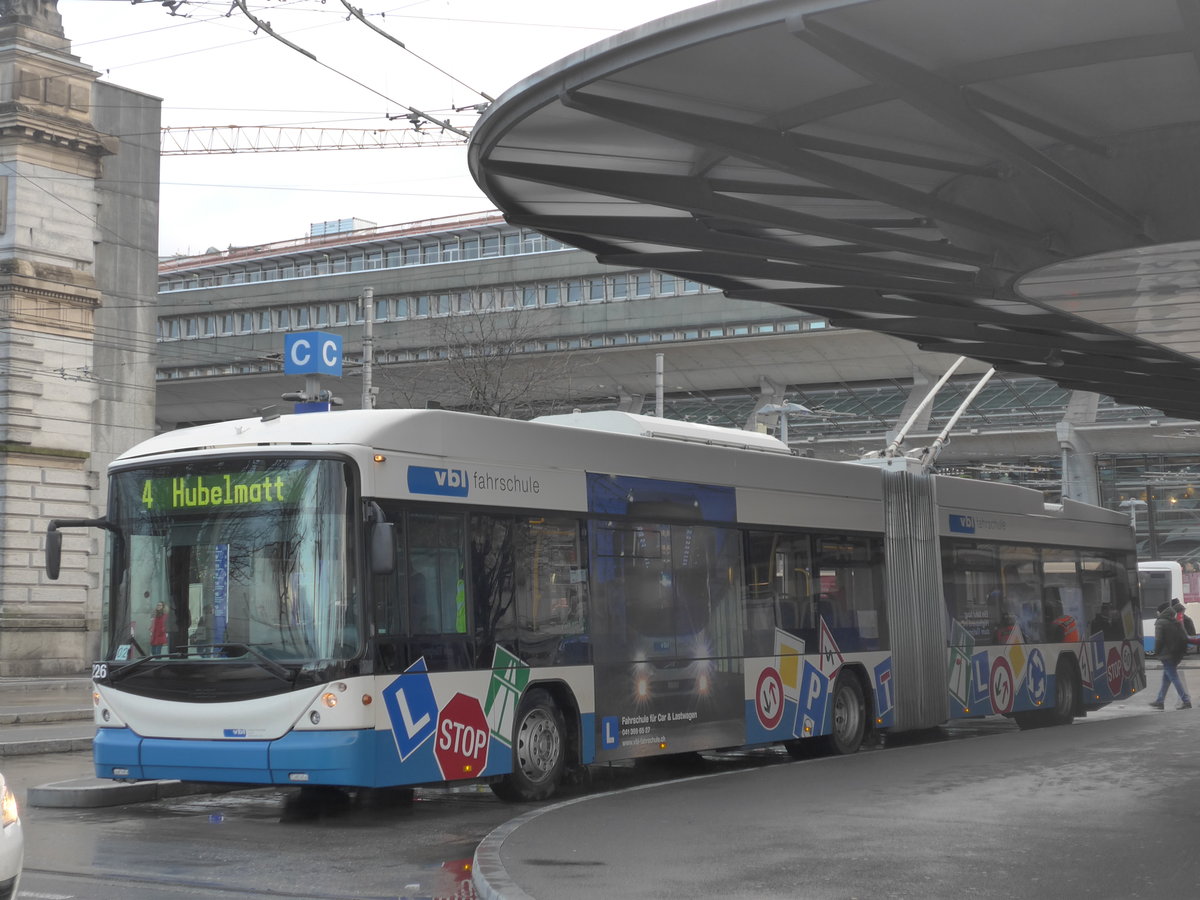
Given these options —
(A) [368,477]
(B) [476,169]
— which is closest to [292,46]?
(B) [476,169]

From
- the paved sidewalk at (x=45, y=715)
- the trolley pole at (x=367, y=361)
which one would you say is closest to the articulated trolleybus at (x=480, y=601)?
the paved sidewalk at (x=45, y=715)

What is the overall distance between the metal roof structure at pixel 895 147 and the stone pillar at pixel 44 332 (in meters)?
22.1

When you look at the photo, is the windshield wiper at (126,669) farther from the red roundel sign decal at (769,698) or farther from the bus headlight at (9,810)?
the red roundel sign decal at (769,698)

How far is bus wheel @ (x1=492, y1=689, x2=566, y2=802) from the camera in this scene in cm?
1259

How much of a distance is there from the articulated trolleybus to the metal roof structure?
7.14ft

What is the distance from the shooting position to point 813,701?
16.3 m

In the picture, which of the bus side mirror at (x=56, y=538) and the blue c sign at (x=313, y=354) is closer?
the bus side mirror at (x=56, y=538)

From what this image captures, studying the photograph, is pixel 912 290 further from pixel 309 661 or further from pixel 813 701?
pixel 309 661

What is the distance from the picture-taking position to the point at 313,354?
25453 mm

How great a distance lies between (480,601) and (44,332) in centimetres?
2460

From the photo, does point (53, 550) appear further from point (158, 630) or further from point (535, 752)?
point (535, 752)

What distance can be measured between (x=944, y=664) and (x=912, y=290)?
19.8 feet

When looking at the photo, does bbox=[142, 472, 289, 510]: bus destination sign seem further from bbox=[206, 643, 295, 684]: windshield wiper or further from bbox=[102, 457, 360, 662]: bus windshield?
bbox=[206, 643, 295, 684]: windshield wiper

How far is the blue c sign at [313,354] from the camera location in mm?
25266
